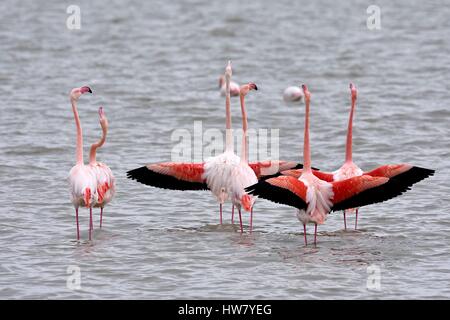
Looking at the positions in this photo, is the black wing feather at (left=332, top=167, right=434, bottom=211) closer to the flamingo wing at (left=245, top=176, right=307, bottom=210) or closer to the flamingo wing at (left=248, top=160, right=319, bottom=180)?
the flamingo wing at (left=245, top=176, right=307, bottom=210)

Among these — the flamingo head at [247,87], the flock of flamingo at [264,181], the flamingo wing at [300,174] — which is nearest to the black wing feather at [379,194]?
the flock of flamingo at [264,181]

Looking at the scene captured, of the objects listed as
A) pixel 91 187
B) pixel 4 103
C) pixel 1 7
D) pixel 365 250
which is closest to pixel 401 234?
pixel 365 250

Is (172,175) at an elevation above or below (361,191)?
above

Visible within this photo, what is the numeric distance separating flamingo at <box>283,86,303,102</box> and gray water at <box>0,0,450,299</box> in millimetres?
240

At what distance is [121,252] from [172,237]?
819 millimetres

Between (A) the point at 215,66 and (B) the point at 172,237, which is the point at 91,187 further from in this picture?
(A) the point at 215,66

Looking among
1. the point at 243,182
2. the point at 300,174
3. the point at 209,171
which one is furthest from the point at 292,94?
the point at 243,182

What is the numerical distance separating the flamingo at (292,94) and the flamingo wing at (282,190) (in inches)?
382

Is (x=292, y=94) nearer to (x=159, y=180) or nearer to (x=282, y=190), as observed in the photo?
(x=159, y=180)

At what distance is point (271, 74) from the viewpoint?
23.0m

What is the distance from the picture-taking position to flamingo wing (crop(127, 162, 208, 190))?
38.6 ft

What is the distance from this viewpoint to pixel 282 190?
1034cm

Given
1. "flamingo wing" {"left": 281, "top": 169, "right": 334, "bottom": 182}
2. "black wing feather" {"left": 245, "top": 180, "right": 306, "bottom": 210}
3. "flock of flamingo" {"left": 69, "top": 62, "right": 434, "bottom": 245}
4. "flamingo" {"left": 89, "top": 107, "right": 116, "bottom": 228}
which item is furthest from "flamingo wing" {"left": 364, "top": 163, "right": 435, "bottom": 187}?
"flamingo" {"left": 89, "top": 107, "right": 116, "bottom": 228}

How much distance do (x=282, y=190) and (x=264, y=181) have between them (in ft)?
0.63
